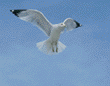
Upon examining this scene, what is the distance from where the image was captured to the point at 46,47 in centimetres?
1376

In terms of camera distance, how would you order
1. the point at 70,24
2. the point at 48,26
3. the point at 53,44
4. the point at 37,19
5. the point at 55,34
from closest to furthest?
the point at 55,34 < the point at 37,19 < the point at 48,26 < the point at 53,44 < the point at 70,24

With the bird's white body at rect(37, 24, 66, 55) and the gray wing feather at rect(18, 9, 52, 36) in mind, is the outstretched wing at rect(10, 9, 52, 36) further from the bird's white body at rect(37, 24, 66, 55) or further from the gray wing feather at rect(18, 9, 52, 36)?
the bird's white body at rect(37, 24, 66, 55)

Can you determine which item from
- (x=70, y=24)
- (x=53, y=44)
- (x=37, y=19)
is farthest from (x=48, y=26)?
(x=70, y=24)

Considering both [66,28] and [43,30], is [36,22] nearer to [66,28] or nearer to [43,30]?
[43,30]

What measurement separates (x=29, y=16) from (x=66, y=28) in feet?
7.08

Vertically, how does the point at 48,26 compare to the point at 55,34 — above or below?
above

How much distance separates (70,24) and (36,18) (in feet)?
6.50

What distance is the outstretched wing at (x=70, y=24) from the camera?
13.8 m

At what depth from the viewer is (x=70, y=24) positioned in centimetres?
1405

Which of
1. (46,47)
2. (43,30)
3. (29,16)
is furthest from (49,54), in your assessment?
(29,16)

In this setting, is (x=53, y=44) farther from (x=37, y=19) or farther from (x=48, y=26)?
(x=37, y=19)

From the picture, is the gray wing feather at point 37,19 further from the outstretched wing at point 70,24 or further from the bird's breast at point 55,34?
the outstretched wing at point 70,24

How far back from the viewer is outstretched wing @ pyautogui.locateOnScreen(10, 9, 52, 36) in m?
12.7

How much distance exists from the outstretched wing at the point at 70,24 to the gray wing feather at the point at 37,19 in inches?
39.2
